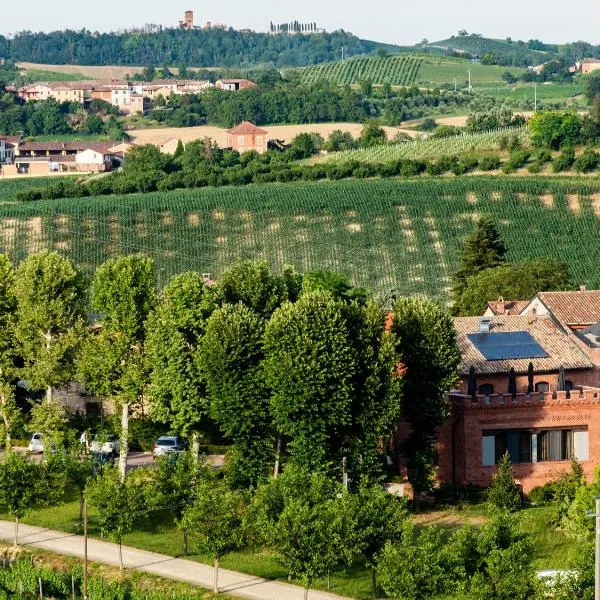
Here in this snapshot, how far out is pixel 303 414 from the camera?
63.0 metres

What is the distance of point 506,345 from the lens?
71.6 metres

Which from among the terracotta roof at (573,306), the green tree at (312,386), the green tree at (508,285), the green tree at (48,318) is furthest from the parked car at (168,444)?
the green tree at (508,285)

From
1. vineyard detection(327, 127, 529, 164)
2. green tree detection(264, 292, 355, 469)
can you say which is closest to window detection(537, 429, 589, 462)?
green tree detection(264, 292, 355, 469)

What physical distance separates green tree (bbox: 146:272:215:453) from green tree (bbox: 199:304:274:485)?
1431 millimetres

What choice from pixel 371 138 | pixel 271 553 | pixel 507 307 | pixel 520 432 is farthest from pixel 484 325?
pixel 371 138

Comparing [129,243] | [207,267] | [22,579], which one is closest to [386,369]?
[22,579]

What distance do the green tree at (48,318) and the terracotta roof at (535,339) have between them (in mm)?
15611

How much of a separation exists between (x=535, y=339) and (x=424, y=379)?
29.2 ft

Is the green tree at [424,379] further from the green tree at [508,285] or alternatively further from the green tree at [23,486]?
the green tree at [508,285]

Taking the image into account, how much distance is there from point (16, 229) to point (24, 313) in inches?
2658

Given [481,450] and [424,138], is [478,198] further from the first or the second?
[481,450]

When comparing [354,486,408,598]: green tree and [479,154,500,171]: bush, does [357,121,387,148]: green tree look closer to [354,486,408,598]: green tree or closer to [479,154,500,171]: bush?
[479,154,500,171]: bush

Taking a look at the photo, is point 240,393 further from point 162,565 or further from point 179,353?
point 162,565

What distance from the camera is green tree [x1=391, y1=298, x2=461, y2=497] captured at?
212ft
